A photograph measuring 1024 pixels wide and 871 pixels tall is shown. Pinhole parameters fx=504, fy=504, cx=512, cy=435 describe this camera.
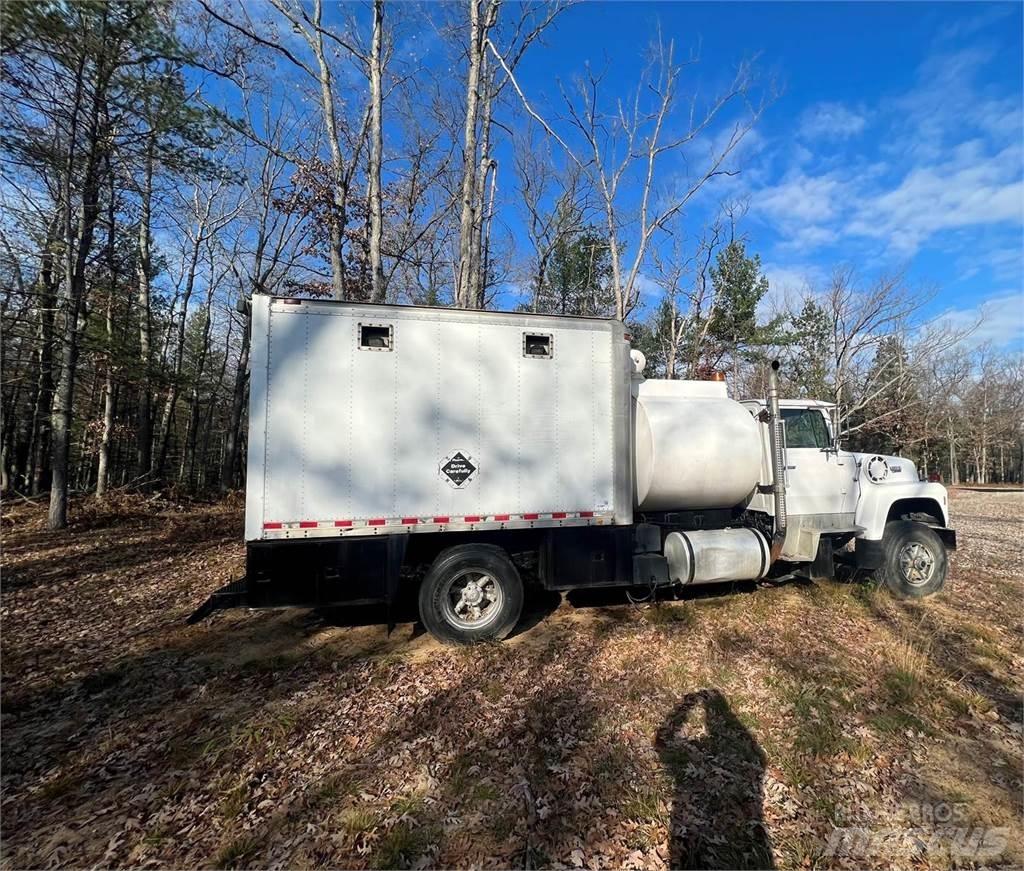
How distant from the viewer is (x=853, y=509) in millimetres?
6781

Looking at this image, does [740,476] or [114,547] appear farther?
[114,547]

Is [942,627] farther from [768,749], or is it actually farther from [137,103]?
[137,103]

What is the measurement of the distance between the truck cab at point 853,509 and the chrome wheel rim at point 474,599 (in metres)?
3.76

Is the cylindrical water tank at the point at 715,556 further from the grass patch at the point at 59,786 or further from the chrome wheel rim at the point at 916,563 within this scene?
the grass patch at the point at 59,786

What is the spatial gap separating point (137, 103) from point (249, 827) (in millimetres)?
14166

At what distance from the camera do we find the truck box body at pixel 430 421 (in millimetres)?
4754

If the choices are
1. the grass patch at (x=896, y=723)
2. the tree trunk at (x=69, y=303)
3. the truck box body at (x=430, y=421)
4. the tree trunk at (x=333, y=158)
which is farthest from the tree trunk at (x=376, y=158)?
the grass patch at (x=896, y=723)

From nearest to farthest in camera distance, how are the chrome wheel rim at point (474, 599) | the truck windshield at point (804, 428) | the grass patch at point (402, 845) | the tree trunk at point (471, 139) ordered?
the grass patch at point (402, 845)
the chrome wheel rim at point (474, 599)
the truck windshield at point (804, 428)
the tree trunk at point (471, 139)

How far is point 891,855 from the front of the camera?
8.86 ft

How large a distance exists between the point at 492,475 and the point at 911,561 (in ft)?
18.9

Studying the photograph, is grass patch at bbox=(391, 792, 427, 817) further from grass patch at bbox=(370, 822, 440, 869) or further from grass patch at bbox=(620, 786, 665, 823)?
grass patch at bbox=(620, 786, 665, 823)

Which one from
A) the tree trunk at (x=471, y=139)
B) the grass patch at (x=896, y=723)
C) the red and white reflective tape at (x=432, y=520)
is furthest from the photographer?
the tree trunk at (x=471, y=139)

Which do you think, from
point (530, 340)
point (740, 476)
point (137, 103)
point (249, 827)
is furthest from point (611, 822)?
point (137, 103)

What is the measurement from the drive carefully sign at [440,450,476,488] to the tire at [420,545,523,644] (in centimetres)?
69
